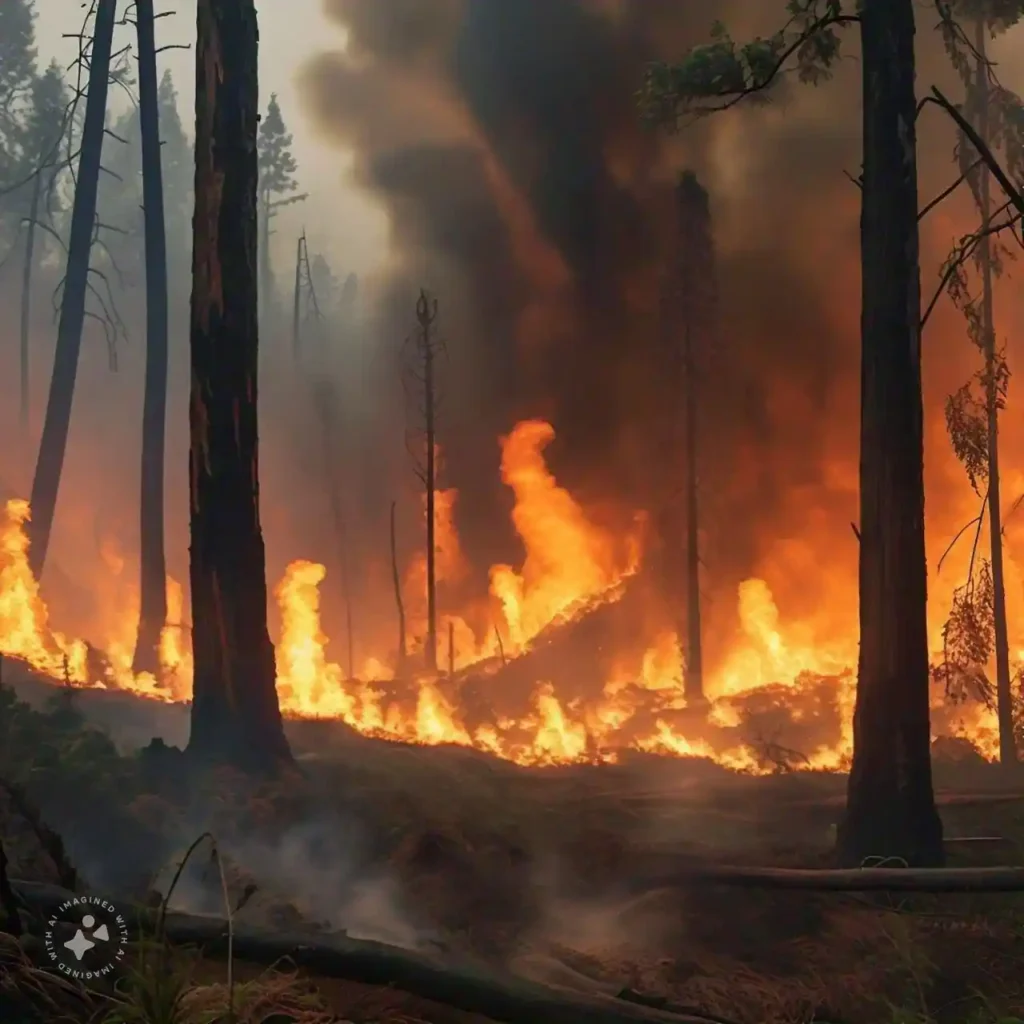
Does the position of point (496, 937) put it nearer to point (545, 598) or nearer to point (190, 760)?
point (190, 760)

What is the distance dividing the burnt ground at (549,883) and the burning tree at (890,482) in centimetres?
64

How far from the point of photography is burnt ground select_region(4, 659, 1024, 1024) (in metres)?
5.44

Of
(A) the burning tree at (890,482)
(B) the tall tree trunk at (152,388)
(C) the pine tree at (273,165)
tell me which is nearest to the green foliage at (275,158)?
(C) the pine tree at (273,165)

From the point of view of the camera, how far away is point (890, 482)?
24.1 ft

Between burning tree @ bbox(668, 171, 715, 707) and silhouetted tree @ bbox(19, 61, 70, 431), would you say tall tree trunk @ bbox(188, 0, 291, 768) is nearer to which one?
burning tree @ bbox(668, 171, 715, 707)

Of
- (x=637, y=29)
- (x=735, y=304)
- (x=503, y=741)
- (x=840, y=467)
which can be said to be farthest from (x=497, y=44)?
(x=503, y=741)

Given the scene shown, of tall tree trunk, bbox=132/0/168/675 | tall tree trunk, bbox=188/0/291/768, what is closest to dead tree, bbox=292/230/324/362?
tall tree trunk, bbox=132/0/168/675

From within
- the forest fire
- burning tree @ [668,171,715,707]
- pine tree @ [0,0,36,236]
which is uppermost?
pine tree @ [0,0,36,236]

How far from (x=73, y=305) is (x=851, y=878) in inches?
576

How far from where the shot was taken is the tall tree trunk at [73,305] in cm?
1422

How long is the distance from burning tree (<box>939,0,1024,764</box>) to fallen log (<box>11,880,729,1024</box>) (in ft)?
24.5

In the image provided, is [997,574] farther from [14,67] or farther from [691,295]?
[14,67]

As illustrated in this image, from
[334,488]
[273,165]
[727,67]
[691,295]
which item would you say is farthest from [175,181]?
[727,67]

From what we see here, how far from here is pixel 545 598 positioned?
76.5 feet
